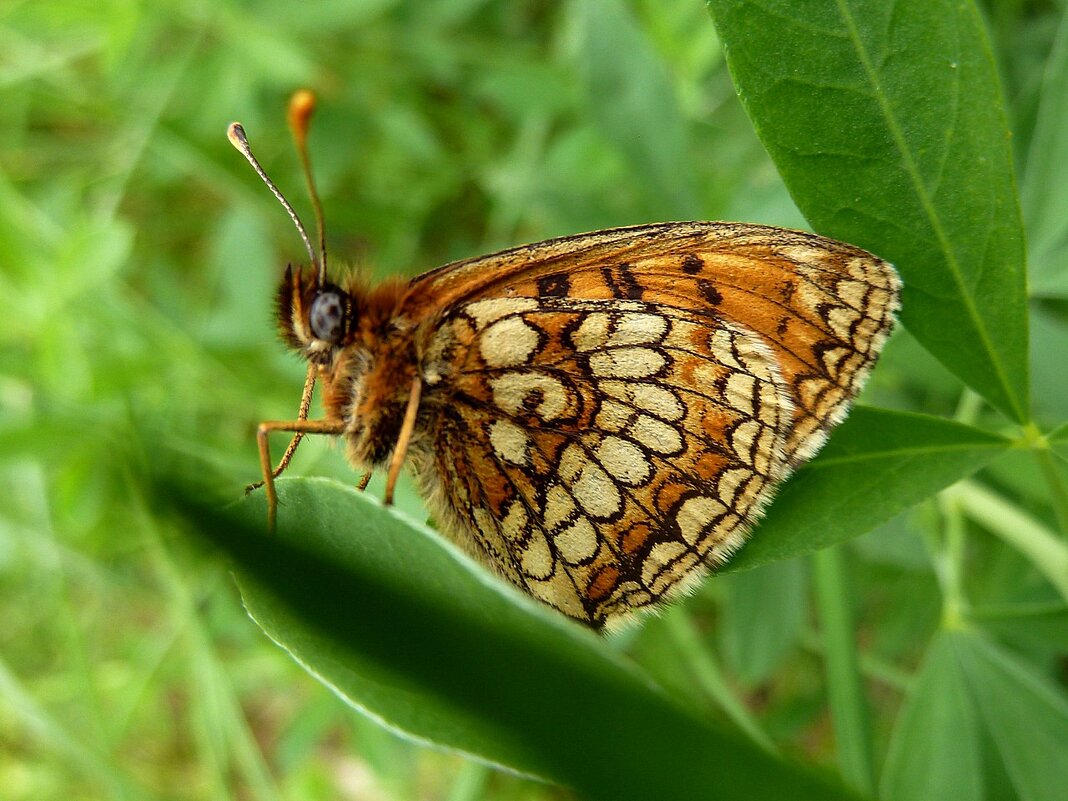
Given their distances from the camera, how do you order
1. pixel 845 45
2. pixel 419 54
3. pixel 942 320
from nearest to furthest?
pixel 845 45, pixel 942 320, pixel 419 54

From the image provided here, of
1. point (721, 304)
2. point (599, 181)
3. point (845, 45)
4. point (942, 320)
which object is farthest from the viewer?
point (599, 181)

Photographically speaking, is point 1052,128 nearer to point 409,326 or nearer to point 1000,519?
point 1000,519

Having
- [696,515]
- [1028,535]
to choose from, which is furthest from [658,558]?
[1028,535]

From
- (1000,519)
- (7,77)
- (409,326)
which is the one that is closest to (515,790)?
(1000,519)

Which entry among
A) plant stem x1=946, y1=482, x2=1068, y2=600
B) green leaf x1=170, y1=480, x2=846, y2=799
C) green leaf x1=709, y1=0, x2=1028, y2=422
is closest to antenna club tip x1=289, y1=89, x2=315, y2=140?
green leaf x1=709, y1=0, x2=1028, y2=422

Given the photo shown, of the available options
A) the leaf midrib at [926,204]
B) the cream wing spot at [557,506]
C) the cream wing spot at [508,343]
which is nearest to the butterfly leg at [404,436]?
the cream wing spot at [508,343]

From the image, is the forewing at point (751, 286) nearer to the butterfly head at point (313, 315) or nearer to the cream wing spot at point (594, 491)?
the butterfly head at point (313, 315)
